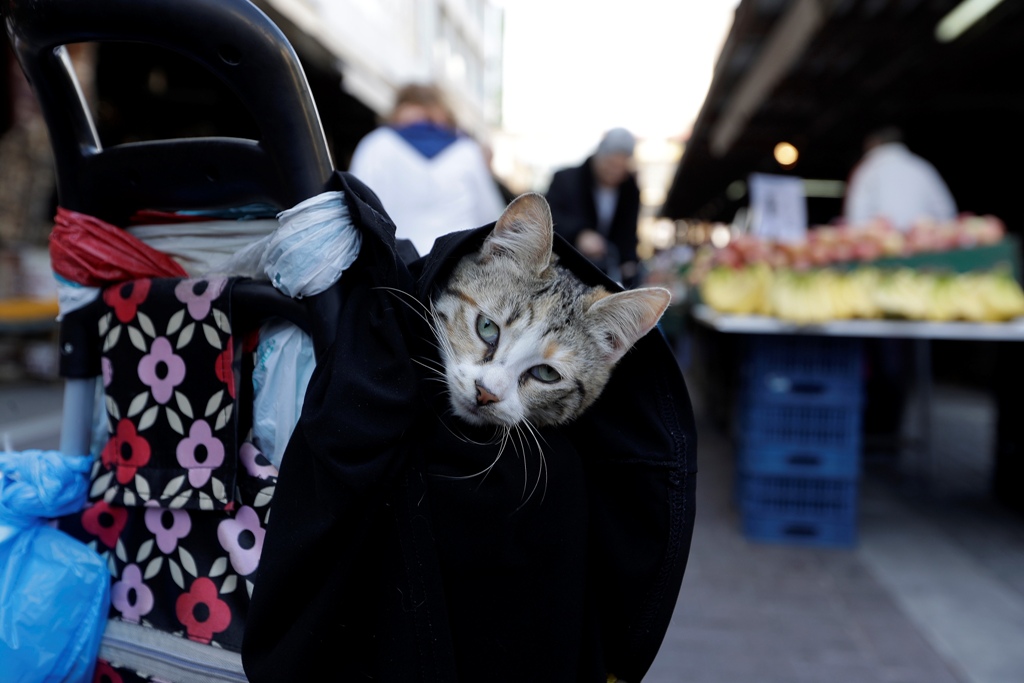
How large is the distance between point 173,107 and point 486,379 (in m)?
10.3

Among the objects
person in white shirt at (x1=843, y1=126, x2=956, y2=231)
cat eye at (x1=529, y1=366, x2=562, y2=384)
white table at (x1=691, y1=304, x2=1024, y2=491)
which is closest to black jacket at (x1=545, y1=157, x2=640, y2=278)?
white table at (x1=691, y1=304, x2=1024, y2=491)

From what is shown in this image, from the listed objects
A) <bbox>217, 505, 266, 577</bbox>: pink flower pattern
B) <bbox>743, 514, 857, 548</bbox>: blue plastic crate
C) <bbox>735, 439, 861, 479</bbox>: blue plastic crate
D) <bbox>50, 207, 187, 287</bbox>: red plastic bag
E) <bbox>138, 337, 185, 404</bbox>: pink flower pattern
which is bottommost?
<bbox>743, 514, 857, 548</bbox>: blue plastic crate

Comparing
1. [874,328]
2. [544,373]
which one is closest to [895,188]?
[874,328]

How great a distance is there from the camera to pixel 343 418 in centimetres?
91

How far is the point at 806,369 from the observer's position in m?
3.75

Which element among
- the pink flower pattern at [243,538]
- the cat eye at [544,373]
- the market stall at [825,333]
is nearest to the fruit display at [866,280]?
the market stall at [825,333]

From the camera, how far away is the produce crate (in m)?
3.79

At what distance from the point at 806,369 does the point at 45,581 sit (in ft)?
11.9

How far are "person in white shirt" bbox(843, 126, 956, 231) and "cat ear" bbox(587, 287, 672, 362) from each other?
195 inches

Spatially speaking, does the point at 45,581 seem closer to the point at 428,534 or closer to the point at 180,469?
the point at 180,469

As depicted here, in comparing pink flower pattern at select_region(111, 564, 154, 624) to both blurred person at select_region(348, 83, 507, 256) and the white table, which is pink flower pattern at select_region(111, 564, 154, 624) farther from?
the white table

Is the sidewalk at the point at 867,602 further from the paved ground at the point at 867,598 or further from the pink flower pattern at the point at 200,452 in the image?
the pink flower pattern at the point at 200,452

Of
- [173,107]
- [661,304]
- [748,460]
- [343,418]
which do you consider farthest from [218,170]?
[173,107]

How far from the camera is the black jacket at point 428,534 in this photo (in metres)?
0.93
